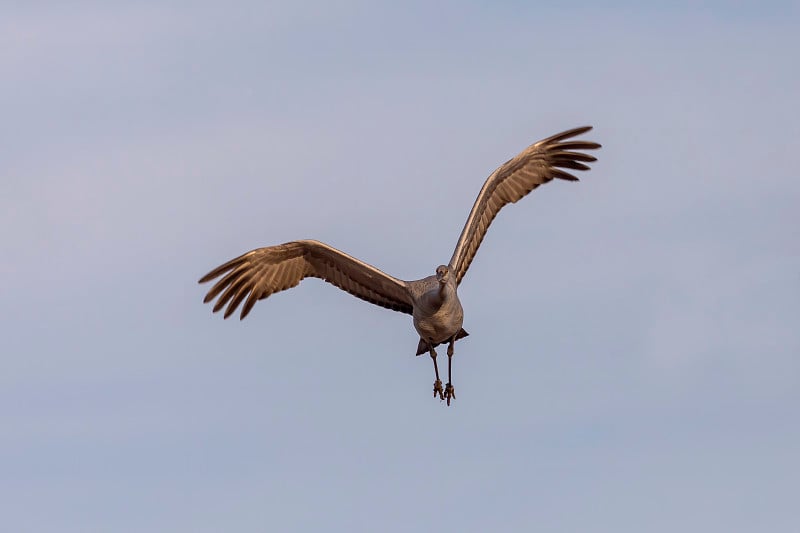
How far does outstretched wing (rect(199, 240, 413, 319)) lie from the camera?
106 feet

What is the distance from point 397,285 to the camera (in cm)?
3241

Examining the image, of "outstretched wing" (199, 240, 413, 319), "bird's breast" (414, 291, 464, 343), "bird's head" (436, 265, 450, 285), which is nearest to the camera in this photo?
"bird's head" (436, 265, 450, 285)

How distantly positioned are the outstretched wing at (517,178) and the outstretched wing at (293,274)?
172cm

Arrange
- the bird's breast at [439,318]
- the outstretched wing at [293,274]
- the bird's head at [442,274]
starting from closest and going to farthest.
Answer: the bird's head at [442,274] < the bird's breast at [439,318] < the outstretched wing at [293,274]

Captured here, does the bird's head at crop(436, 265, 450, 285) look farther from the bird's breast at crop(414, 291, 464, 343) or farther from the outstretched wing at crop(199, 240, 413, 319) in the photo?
the outstretched wing at crop(199, 240, 413, 319)

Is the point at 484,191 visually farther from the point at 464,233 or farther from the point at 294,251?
the point at 294,251

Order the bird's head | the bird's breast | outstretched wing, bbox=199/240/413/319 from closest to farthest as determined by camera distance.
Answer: the bird's head → the bird's breast → outstretched wing, bbox=199/240/413/319

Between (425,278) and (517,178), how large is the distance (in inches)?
157

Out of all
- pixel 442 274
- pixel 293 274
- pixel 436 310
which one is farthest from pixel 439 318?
pixel 293 274

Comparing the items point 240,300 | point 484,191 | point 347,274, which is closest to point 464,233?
point 484,191

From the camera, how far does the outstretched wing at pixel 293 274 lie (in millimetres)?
32250

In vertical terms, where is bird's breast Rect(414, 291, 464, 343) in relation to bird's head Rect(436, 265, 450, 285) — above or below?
below

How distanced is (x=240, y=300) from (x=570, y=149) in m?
9.07

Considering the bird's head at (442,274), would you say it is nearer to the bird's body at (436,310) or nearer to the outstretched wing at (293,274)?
the bird's body at (436,310)
